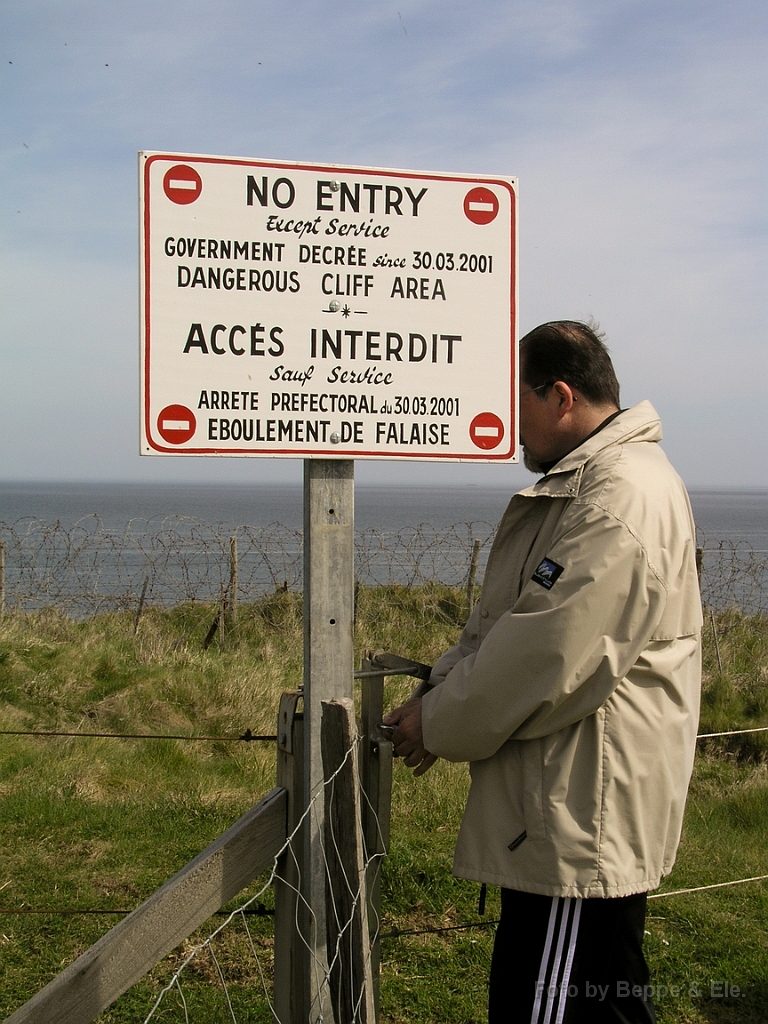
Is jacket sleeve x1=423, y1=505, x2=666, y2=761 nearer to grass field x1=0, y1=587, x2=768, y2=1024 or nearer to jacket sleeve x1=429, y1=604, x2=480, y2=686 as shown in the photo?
jacket sleeve x1=429, y1=604, x2=480, y2=686

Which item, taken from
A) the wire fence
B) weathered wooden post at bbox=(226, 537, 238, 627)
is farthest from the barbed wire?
weathered wooden post at bbox=(226, 537, 238, 627)

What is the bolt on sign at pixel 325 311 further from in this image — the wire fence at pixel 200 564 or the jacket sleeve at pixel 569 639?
the wire fence at pixel 200 564

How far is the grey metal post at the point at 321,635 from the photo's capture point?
7.66 feet

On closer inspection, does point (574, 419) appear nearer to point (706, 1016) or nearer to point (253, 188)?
point (253, 188)

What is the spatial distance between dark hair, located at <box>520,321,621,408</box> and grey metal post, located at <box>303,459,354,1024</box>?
0.59 metres

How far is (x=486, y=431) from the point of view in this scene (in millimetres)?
Answer: 2447

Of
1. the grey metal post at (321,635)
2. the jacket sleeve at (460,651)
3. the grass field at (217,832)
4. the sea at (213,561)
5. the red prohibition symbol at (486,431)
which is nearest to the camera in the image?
the grey metal post at (321,635)

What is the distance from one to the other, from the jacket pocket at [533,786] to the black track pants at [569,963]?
18 centimetres

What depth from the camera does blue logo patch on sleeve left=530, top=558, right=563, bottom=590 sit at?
2.11m

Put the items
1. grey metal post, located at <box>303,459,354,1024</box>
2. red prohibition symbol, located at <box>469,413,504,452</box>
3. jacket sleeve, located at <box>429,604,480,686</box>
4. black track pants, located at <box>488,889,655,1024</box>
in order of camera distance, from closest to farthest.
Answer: black track pants, located at <box>488,889,655,1024</box>, grey metal post, located at <box>303,459,354,1024</box>, red prohibition symbol, located at <box>469,413,504,452</box>, jacket sleeve, located at <box>429,604,480,686</box>

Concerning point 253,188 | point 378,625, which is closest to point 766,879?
point 253,188

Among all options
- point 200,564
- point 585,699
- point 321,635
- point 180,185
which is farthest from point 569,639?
point 200,564

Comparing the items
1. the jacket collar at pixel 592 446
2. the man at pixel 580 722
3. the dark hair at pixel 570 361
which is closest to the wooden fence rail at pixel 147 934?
the man at pixel 580 722

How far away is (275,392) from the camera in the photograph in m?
2.28
